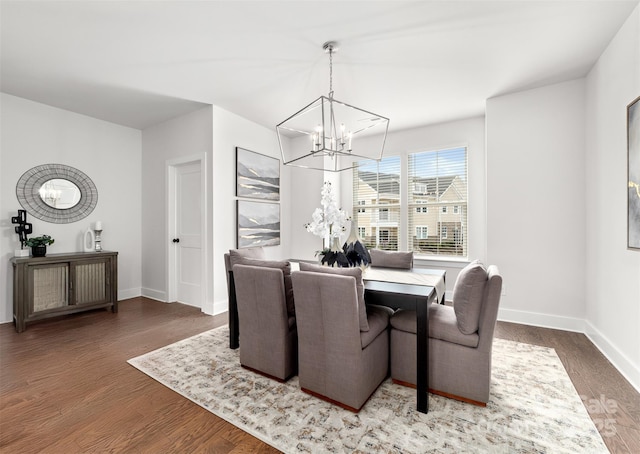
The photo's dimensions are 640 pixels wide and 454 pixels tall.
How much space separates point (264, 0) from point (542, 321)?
4.19 meters

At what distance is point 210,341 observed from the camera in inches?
116

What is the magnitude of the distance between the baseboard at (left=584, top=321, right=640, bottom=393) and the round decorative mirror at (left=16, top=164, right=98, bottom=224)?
623 cm

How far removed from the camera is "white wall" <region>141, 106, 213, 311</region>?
13.5ft

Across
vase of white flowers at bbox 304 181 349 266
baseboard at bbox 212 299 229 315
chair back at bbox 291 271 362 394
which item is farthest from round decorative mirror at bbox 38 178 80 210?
chair back at bbox 291 271 362 394

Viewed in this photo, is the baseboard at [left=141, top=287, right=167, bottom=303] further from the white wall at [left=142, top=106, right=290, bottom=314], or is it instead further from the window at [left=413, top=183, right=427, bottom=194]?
the window at [left=413, top=183, right=427, bottom=194]

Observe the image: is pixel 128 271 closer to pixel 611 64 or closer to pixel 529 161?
pixel 529 161

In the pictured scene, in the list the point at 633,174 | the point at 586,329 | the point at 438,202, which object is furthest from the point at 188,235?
the point at 586,329

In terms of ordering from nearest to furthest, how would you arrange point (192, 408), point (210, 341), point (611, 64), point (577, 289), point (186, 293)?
point (192, 408) < point (611, 64) < point (210, 341) < point (577, 289) < point (186, 293)

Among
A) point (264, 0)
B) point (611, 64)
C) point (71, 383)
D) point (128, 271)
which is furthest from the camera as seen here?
point (128, 271)

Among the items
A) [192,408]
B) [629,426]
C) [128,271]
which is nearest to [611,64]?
[629,426]

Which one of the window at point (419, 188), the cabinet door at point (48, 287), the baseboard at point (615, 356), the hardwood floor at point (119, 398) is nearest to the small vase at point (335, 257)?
the hardwood floor at point (119, 398)

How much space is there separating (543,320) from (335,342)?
293 cm

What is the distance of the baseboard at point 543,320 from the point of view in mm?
3200

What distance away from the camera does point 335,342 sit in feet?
5.96
